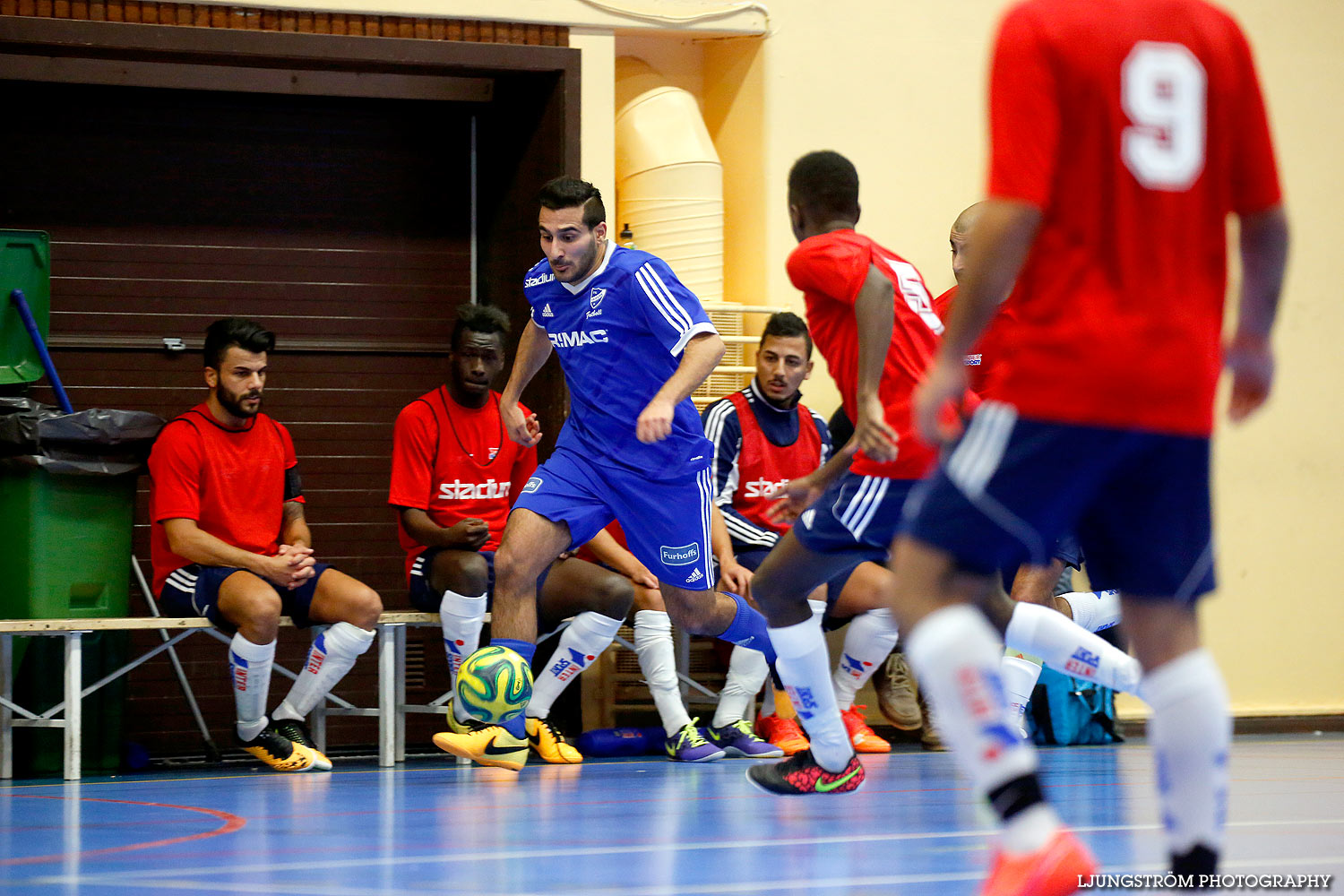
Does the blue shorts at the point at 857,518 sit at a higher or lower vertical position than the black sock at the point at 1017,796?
higher

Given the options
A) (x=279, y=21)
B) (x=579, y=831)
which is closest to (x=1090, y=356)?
(x=579, y=831)

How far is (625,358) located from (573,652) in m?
1.48

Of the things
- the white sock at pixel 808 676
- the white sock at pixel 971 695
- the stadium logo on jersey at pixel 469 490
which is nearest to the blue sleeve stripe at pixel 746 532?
the stadium logo on jersey at pixel 469 490

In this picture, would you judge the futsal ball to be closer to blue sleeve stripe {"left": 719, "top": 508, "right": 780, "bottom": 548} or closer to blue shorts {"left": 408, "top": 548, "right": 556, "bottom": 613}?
blue shorts {"left": 408, "top": 548, "right": 556, "bottom": 613}

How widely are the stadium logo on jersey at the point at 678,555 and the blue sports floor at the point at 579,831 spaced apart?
81 centimetres

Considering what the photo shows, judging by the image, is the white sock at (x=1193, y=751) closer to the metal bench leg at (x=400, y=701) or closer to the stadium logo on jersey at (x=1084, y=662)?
the stadium logo on jersey at (x=1084, y=662)

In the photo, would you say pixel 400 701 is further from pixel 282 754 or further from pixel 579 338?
pixel 579 338

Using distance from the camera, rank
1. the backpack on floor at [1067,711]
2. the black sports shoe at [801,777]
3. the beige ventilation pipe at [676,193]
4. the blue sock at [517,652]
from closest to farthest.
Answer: the black sports shoe at [801,777], the blue sock at [517,652], the backpack on floor at [1067,711], the beige ventilation pipe at [676,193]

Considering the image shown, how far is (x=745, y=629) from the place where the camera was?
21.2 feet

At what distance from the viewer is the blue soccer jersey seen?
18.5ft

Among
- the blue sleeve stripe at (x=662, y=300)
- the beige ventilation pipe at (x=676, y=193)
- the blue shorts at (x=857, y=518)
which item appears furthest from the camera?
the beige ventilation pipe at (x=676, y=193)

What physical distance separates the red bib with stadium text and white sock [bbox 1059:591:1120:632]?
5.70 feet

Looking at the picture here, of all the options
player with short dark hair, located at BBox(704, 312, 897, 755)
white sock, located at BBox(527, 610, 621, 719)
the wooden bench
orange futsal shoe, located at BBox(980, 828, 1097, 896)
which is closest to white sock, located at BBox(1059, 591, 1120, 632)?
player with short dark hair, located at BBox(704, 312, 897, 755)

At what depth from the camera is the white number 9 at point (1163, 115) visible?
2.29 meters
